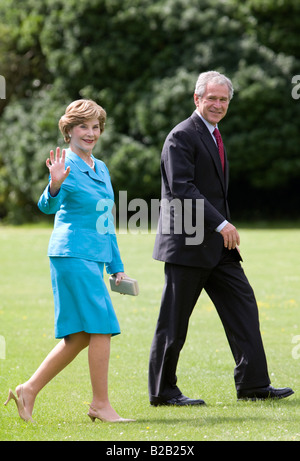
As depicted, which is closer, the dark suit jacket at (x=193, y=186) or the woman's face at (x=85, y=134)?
the woman's face at (x=85, y=134)

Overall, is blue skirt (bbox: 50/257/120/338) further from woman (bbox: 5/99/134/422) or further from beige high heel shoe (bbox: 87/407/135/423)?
beige high heel shoe (bbox: 87/407/135/423)

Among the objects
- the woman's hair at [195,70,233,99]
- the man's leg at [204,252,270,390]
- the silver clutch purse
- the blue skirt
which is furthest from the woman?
the man's leg at [204,252,270,390]

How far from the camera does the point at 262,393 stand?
20.4 ft

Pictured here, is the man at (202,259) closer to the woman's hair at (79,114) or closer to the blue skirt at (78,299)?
the woman's hair at (79,114)

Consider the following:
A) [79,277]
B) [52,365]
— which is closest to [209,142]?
[79,277]

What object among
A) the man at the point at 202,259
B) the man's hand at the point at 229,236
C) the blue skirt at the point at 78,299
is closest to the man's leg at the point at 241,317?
the man at the point at 202,259

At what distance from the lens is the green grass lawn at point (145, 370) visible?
5.16 meters

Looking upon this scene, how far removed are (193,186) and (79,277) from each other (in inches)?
44.3

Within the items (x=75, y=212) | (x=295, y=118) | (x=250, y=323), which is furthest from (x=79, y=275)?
(x=295, y=118)

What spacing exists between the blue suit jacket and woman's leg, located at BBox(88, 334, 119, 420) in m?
0.53

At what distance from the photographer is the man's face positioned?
19.8 feet

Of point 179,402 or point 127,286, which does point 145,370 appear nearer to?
point 179,402
